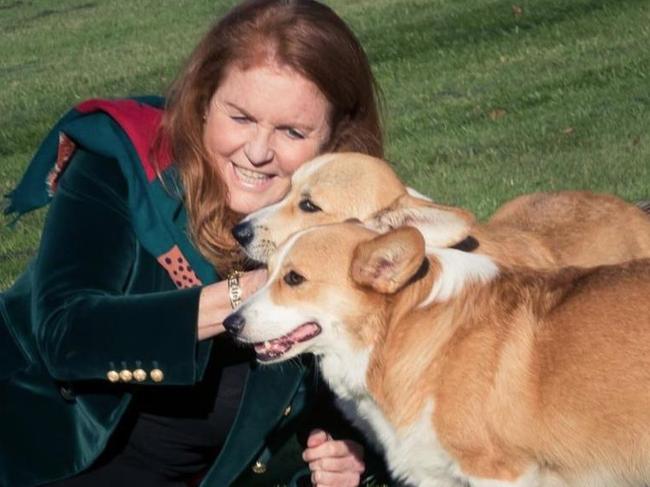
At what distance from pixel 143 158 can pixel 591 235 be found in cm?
202

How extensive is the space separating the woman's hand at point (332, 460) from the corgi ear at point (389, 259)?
1.00 metres

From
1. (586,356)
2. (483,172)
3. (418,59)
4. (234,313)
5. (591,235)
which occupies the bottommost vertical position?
(418,59)

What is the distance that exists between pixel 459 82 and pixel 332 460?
7971 mm

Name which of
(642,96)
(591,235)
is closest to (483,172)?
(642,96)

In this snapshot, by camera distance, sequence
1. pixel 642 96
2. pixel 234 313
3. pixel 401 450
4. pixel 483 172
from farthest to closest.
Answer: pixel 642 96 < pixel 483 172 < pixel 401 450 < pixel 234 313

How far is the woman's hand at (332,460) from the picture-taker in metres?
4.84

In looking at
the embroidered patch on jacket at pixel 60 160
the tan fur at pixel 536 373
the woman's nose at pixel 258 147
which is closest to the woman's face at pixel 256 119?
the woman's nose at pixel 258 147

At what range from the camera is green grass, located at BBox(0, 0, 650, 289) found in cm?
895

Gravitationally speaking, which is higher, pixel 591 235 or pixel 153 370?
pixel 153 370

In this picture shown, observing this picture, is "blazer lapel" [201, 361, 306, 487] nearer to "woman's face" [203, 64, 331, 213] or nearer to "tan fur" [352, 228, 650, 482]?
"tan fur" [352, 228, 650, 482]

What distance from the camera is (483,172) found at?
9.06 meters

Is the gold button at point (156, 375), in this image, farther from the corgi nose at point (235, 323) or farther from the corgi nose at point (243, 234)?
the corgi nose at point (243, 234)

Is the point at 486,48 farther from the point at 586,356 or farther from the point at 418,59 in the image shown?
the point at 586,356

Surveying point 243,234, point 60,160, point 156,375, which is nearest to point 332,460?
point 243,234
